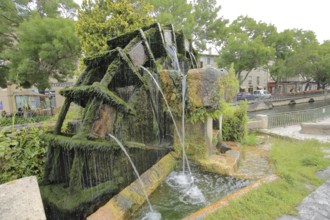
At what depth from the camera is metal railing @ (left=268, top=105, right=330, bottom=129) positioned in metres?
10.4

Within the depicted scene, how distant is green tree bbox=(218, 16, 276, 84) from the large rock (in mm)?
24615

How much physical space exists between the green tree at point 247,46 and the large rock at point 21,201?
24615 millimetres

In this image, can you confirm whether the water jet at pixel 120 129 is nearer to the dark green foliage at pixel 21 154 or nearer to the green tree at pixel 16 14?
the dark green foliage at pixel 21 154

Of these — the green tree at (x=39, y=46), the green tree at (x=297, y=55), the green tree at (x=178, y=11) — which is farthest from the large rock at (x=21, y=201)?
the green tree at (x=297, y=55)

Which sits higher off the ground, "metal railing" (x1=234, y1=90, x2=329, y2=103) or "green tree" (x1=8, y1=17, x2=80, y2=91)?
"green tree" (x1=8, y1=17, x2=80, y2=91)

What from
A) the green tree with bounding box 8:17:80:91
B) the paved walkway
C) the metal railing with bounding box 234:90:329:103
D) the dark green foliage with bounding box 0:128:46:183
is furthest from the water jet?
the metal railing with bounding box 234:90:329:103

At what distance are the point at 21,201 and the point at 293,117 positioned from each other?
12.6 m

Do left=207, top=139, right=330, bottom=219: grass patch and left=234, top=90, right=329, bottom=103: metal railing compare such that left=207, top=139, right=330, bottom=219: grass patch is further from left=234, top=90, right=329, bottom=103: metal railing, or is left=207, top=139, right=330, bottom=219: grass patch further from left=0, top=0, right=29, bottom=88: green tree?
left=234, top=90, right=329, bottom=103: metal railing

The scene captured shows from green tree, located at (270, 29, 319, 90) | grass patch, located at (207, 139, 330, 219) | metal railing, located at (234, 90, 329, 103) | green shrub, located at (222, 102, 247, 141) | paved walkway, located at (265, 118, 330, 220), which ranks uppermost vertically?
green tree, located at (270, 29, 319, 90)

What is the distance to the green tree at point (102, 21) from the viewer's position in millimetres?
7836

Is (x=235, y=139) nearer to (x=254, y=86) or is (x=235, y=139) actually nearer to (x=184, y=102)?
(x=184, y=102)

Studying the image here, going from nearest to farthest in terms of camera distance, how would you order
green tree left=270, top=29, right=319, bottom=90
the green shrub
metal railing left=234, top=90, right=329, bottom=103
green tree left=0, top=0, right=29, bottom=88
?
the green shrub < green tree left=0, top=0, right=29, bottom=88 < metal railing left=234, top=90, right=329, bottom=103 < green tree left=270, top=29, right=319, bottom=90

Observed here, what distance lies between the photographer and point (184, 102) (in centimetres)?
437

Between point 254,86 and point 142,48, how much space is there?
43120 millimetres
